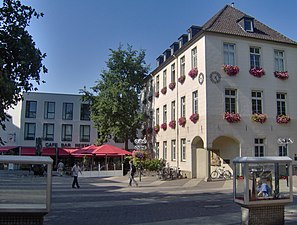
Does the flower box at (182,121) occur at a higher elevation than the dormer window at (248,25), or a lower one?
lower

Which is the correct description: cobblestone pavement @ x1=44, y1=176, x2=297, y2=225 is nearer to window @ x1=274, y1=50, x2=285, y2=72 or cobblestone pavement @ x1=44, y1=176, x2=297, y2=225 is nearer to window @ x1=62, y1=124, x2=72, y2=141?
window @ x1=274, y1=50, x2=285, y2=72

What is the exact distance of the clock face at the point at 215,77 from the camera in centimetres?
2520

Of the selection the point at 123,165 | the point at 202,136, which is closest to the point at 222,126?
the point at 202,136

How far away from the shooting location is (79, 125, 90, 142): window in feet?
164

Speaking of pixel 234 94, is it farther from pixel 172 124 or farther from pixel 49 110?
pixel 49 110

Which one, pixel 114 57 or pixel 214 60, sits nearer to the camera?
pixel 214 60

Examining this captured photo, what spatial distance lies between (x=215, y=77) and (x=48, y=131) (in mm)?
30742

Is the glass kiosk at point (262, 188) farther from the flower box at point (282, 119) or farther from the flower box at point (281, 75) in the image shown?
the flower box at point (281, 75)

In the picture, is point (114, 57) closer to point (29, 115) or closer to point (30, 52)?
point (29, 115)

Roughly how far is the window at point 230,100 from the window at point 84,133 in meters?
29.2

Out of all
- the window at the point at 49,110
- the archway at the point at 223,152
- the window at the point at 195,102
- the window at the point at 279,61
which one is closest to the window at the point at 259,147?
the archway at the point at 223,152

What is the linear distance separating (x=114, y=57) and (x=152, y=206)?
90.0 feet

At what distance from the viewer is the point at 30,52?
30.7ft

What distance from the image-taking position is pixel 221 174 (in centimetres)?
2567
